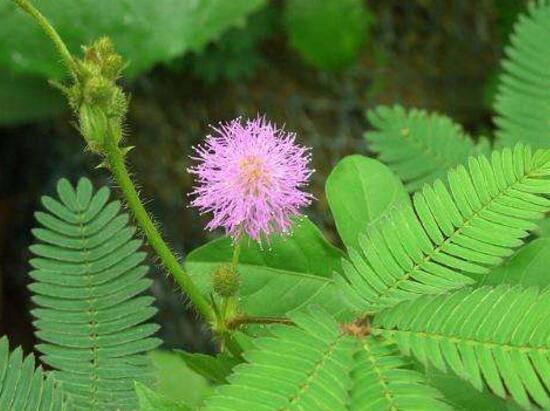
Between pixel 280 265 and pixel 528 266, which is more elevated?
pixel 280 265

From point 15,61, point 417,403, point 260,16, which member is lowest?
point 417,403

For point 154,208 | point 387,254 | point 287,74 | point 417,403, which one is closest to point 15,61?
point 154,208

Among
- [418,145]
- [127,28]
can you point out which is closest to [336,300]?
[418,145]

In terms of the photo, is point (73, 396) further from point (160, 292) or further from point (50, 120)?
point (50, 120)

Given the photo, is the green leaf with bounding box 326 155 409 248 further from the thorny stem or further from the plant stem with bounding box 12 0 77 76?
the plant stem with bounding box 12 0 77 76

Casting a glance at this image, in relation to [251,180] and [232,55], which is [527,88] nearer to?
[251,180]
